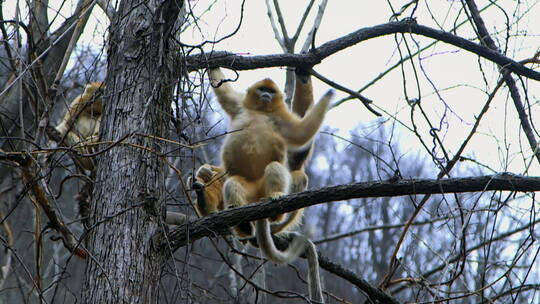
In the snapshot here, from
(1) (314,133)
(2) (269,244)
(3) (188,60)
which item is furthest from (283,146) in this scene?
(3) (188,60)

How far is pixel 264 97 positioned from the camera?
256 inches

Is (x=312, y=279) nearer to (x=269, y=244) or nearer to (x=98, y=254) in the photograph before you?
(x=269, y=244)

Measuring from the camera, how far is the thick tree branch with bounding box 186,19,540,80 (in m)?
4.93

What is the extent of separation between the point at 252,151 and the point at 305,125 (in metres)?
0.58

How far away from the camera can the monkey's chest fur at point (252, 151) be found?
6.19 meters

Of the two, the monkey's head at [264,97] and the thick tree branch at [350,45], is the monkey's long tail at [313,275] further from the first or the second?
the monkey's head at [264,97]

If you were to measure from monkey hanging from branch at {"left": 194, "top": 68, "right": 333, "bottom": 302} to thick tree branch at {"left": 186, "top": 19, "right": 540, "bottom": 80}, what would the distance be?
246 mm

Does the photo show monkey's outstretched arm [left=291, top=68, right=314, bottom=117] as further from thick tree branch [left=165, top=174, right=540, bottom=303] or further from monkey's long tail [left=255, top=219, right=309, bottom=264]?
thick tree branch [left=165, top=174, right=540, bottom=303]

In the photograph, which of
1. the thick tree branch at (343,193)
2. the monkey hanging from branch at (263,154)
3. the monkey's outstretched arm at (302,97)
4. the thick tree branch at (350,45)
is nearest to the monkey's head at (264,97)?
the monkey hanging from branch at (263,154)

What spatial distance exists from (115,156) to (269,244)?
5.55ft

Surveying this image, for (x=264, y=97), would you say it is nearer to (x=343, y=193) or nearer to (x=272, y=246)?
(x=272, y=246)

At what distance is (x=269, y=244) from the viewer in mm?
5371

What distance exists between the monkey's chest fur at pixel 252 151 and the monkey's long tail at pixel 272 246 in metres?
0.93

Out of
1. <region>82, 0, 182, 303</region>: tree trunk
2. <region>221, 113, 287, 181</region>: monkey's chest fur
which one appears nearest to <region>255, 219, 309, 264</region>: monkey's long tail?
<region>221, 113, 287, 181</region>: monkey's chest fur
